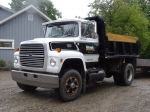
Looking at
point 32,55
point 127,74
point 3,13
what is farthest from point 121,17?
point 32,55

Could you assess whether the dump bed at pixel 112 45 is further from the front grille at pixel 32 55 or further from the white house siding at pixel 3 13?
the white house siding at pixel 3 13

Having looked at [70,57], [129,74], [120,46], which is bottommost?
[129,74]

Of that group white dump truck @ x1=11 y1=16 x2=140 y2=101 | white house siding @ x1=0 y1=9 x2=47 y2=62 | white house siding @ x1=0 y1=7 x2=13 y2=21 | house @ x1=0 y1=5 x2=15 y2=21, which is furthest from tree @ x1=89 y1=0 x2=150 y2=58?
white house siding @ x1=0 y1=7 x2=13 y2=21

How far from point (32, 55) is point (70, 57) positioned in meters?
1.18

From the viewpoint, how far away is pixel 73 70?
20.3 ft

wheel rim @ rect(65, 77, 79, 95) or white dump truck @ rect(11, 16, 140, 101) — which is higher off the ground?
white dump truck @ rect(11, 16, 140, 101)

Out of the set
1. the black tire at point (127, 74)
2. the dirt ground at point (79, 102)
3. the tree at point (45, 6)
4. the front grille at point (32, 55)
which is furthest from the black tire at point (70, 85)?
the tree at point (45, 6)

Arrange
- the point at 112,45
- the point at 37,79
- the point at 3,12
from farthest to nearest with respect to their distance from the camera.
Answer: the point at 3,12 < the point at 112,45 < the point at 37,79

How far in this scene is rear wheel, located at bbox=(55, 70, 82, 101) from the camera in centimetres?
584

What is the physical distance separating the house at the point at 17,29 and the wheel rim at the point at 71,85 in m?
10.3

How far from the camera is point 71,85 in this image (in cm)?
609

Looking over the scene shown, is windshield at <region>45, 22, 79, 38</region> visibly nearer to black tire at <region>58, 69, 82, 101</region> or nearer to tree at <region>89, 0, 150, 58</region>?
black tire at <region>58, 69, 82, 101</region>

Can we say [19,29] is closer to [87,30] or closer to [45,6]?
[87,30]

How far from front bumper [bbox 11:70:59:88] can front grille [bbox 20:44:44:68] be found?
0.29m
